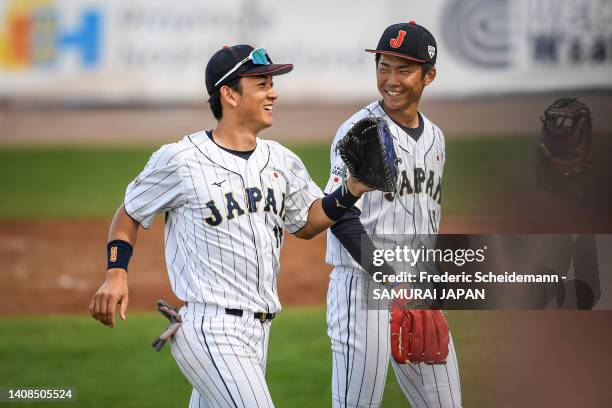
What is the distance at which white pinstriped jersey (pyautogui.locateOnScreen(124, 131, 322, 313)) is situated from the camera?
12.5ft

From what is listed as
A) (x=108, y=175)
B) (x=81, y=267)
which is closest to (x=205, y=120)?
(x=108, y=175)

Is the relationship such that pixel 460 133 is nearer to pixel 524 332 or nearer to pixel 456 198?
pixel 456 198

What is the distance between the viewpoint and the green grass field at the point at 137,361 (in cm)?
638

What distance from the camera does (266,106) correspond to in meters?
3.99

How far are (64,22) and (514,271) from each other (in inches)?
637

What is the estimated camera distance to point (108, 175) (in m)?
17.2

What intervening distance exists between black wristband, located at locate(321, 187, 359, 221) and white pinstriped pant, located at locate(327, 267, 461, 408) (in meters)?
0.35

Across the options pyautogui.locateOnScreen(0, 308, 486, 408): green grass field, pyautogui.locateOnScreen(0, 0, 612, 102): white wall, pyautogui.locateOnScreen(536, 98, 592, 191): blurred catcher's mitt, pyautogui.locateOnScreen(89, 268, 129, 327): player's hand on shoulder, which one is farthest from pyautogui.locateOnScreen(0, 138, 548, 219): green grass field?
pyautogui.locateOnScreen(89, 268, 129, 327): player's hand on shoulder

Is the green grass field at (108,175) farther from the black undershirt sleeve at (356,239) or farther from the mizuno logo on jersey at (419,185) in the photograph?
the black undershirt sleeve at (356,239)

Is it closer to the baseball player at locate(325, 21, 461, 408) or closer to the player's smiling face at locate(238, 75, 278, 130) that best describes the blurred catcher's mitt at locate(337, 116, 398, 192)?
the baseball player at locate(325, 21, 461, 408)

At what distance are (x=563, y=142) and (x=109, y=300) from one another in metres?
2.47

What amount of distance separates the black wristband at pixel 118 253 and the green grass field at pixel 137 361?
2577 millimetres

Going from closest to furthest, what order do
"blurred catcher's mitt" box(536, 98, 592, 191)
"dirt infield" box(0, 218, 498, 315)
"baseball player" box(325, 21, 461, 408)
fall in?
"baseball player" box(325, 21, 461, 408) → "blurred catcher's mitt" box(536, 98, 592, 191) → "dirt infield" box(0, 218, 498, 315)

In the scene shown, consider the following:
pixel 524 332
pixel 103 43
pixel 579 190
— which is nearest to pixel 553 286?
pixel 524 332
